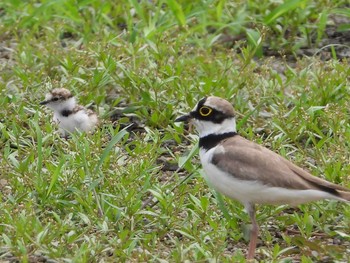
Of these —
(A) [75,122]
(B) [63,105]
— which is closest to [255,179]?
(A) [75,122]

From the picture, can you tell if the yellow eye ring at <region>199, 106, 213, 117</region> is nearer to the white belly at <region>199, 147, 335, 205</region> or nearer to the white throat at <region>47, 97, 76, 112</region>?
the white belly at <region>199, 147, 335, 205</region>

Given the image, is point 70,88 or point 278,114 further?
point 70,88

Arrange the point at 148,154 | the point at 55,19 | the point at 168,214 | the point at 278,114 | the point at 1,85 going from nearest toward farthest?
the point at 168,214
the point at 148,154
the point at 278,114
the point at 1,85
the point at 55,19

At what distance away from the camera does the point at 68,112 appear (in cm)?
848

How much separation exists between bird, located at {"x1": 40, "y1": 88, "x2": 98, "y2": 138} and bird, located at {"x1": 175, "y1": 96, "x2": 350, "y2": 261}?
5.30 feet

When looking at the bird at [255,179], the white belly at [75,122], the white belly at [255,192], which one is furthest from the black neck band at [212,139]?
the white belly at [75,122]

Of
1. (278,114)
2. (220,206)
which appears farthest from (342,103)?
(220,206)

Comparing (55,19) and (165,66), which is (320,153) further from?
(55,19)

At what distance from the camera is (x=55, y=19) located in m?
10.5

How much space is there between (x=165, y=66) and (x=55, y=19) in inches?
79.2

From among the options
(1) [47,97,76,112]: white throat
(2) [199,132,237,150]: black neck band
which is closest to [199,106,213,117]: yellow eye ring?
(2) [199,132,237,150]: black neck band

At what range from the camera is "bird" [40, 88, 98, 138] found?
8.37m

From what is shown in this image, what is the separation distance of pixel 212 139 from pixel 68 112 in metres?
1.79

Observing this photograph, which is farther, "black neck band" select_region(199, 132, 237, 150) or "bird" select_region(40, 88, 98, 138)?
"bird" select_region(40, 88, 98, 138)
